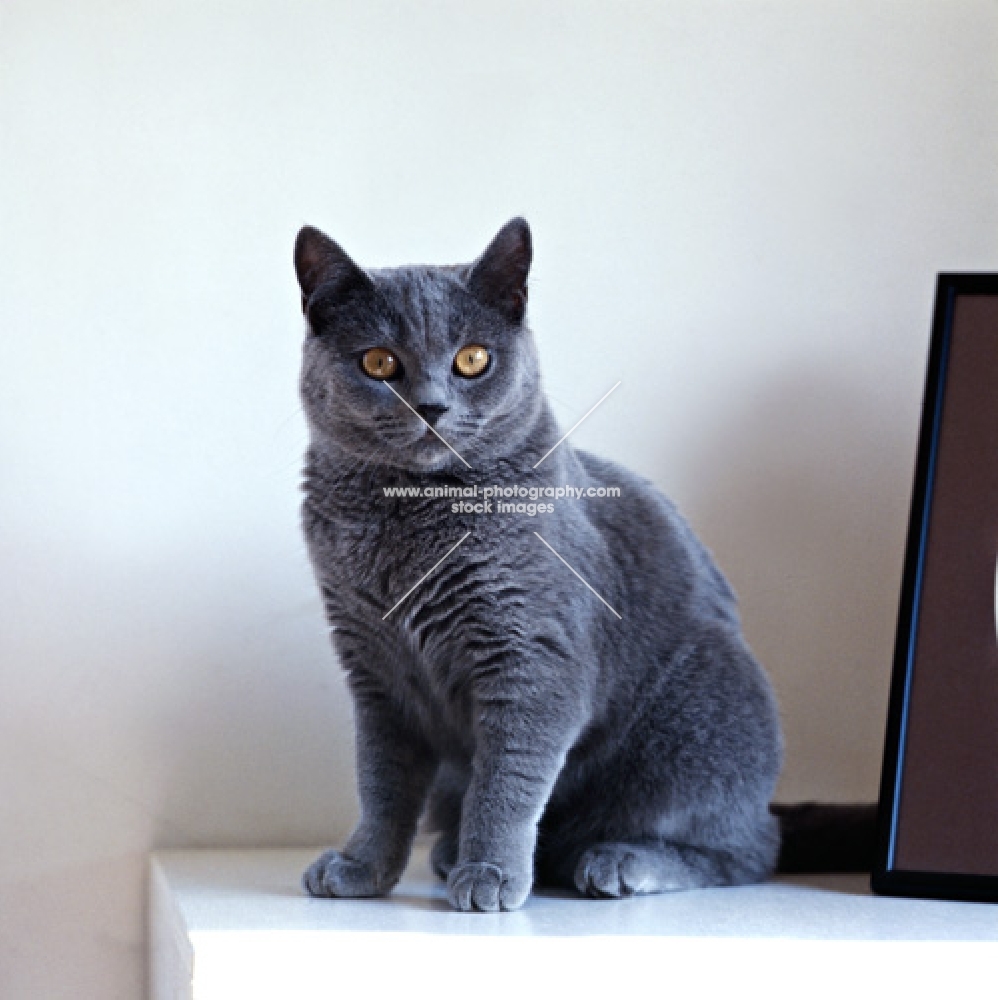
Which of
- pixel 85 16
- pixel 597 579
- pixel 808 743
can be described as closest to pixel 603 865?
pixel 597 579

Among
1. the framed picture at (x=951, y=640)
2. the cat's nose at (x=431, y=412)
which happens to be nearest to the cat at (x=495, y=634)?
the cat's nose at (x=431, y=412)

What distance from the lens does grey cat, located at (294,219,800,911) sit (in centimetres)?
111

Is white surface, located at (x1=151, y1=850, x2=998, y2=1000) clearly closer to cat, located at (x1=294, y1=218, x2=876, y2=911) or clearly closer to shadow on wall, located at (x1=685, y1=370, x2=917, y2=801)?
cat, located at (x1=294, y1=218, x2=876, y2=911)

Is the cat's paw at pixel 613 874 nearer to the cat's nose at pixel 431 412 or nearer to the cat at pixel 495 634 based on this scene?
the cat at pixel 495 634

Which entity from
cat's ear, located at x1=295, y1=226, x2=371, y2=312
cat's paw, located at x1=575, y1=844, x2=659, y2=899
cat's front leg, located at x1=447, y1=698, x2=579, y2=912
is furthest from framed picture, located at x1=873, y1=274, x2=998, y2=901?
cat's ear, located at x1=295, y1=226, x2=371, y2=312

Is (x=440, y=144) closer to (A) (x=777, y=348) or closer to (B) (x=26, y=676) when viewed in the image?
(A) (x=777, y=348)

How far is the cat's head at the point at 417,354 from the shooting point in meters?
1.09

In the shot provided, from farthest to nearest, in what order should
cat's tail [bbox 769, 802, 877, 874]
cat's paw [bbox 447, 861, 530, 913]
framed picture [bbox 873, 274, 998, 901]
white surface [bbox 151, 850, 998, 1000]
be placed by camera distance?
cat's tail [bbox 769, 802, 877, 874] → framed picture [bbox 873, 274, 998, 901] → cat's paw [bbox 447, 861, 530, 913] → white surface [bbox 151, 850, 998, 1000]

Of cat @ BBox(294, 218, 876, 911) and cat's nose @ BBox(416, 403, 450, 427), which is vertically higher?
cat's nose @ BBox(416, 403, 450, 427)

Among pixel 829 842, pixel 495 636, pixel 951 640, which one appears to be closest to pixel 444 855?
pixel 495 636

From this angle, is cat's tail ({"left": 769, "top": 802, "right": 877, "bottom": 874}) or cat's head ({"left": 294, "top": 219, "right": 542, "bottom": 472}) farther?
cat's tail ({"left": 769, "top": 802, "right": 877, "bottom": 874})

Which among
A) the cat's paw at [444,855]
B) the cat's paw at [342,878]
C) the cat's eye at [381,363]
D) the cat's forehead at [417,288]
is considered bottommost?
the cat's paw at [444,855]

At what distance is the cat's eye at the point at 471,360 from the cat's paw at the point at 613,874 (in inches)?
17.3

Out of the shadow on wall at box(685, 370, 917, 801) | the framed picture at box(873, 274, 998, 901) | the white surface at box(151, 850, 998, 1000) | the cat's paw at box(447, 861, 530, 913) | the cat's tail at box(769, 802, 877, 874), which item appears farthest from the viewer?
the shadow on wall at box(685, 370, 917, 801)
